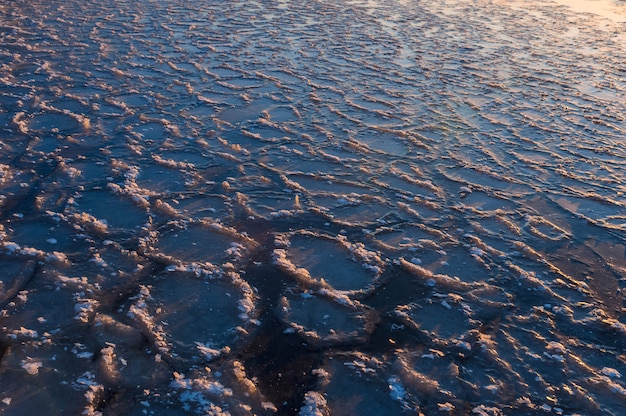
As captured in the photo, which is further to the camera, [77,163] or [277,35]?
[277,35]

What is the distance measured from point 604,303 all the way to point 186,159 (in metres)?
3.45

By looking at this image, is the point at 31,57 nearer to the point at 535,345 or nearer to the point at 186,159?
the point at 186,159

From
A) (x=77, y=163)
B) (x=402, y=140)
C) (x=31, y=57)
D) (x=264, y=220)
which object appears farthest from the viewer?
(x=31, y=57)

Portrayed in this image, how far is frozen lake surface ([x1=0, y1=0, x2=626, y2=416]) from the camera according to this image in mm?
2602

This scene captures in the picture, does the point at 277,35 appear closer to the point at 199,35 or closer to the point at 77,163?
the point at 199,35

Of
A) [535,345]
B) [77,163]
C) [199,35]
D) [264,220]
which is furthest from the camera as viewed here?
[199,35]

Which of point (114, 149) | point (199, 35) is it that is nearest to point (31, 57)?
point (199, 35)

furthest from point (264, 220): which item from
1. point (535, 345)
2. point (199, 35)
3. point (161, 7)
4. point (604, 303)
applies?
point (161, 7)

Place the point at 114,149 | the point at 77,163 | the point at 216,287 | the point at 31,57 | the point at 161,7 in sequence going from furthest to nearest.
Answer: the point at 161,7 < the point at 31,57 < the point at 114,149 < the point at 77,163 < the point at 216,287

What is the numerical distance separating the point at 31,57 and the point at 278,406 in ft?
21.6

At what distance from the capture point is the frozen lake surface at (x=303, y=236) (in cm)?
260

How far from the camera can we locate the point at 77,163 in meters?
4.44

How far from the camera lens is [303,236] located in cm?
374

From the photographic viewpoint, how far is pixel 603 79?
794cm
